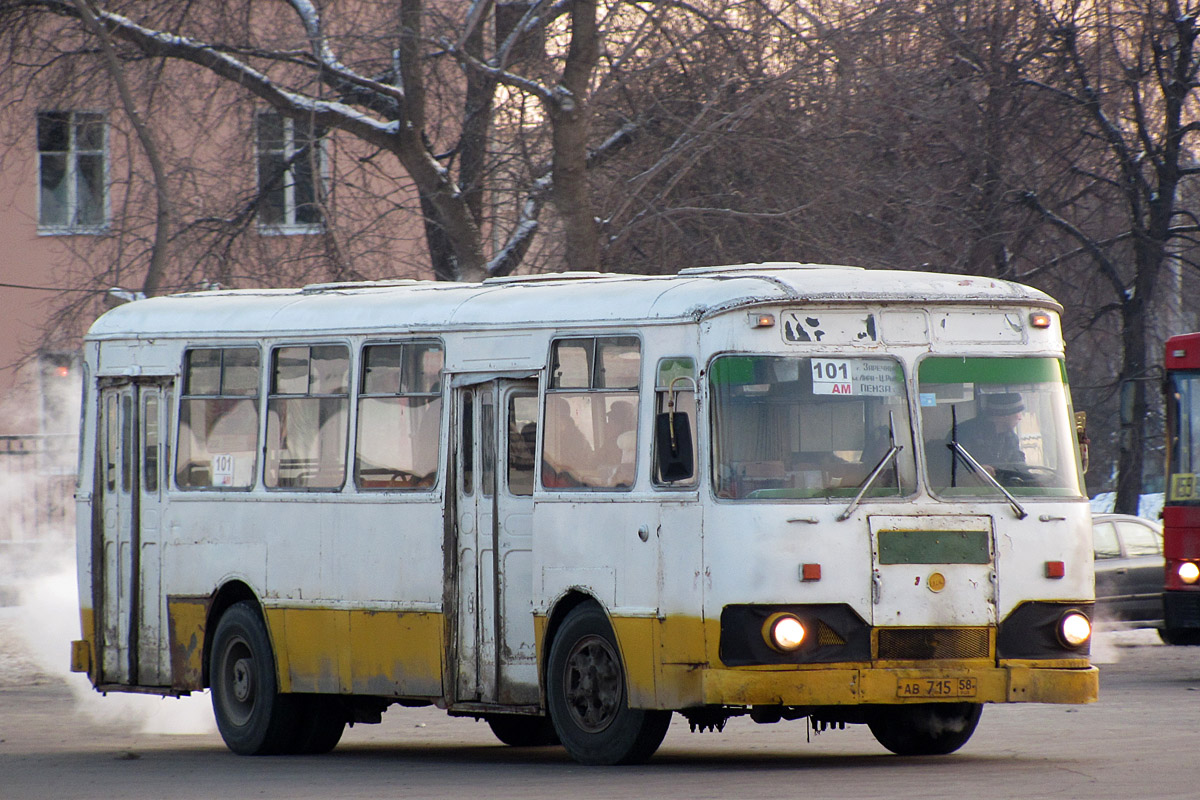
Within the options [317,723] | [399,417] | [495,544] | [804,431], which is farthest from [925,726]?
[317,723]

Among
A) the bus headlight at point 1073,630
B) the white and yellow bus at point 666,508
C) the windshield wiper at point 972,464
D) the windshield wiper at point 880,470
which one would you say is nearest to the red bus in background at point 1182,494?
the white and yellow bus at point 666,508

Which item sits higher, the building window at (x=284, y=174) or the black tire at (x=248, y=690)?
the building window at (x=284, y=174)

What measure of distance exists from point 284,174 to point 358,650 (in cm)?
962

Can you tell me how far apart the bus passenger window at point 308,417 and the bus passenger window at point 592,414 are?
1755 mm

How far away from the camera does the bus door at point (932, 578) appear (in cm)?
1009

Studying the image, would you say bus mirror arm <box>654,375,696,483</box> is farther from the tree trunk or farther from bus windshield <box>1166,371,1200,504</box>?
the tree trunk

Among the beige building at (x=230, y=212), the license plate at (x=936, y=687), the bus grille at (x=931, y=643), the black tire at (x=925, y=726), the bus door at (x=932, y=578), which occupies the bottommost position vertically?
the black tire at (x=925, y=726)

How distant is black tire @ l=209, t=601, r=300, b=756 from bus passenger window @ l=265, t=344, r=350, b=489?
0.92m

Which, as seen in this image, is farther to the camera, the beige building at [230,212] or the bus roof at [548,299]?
the beige building at [230,212]

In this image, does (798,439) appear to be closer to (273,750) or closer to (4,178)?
(273,750)

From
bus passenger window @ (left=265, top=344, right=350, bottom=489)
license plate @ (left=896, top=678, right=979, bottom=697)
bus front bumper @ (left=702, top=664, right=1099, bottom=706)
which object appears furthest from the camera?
bus passenger window @ (left=265, top=344, right=350, bottom=489)

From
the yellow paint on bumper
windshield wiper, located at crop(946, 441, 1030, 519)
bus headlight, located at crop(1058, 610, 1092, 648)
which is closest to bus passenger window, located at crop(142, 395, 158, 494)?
the yellow paint on bumper

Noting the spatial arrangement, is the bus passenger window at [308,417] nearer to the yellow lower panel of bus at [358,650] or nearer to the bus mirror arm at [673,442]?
the yellow lower panel of bus at [358,650]

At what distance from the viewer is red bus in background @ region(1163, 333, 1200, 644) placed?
54.9 ft
